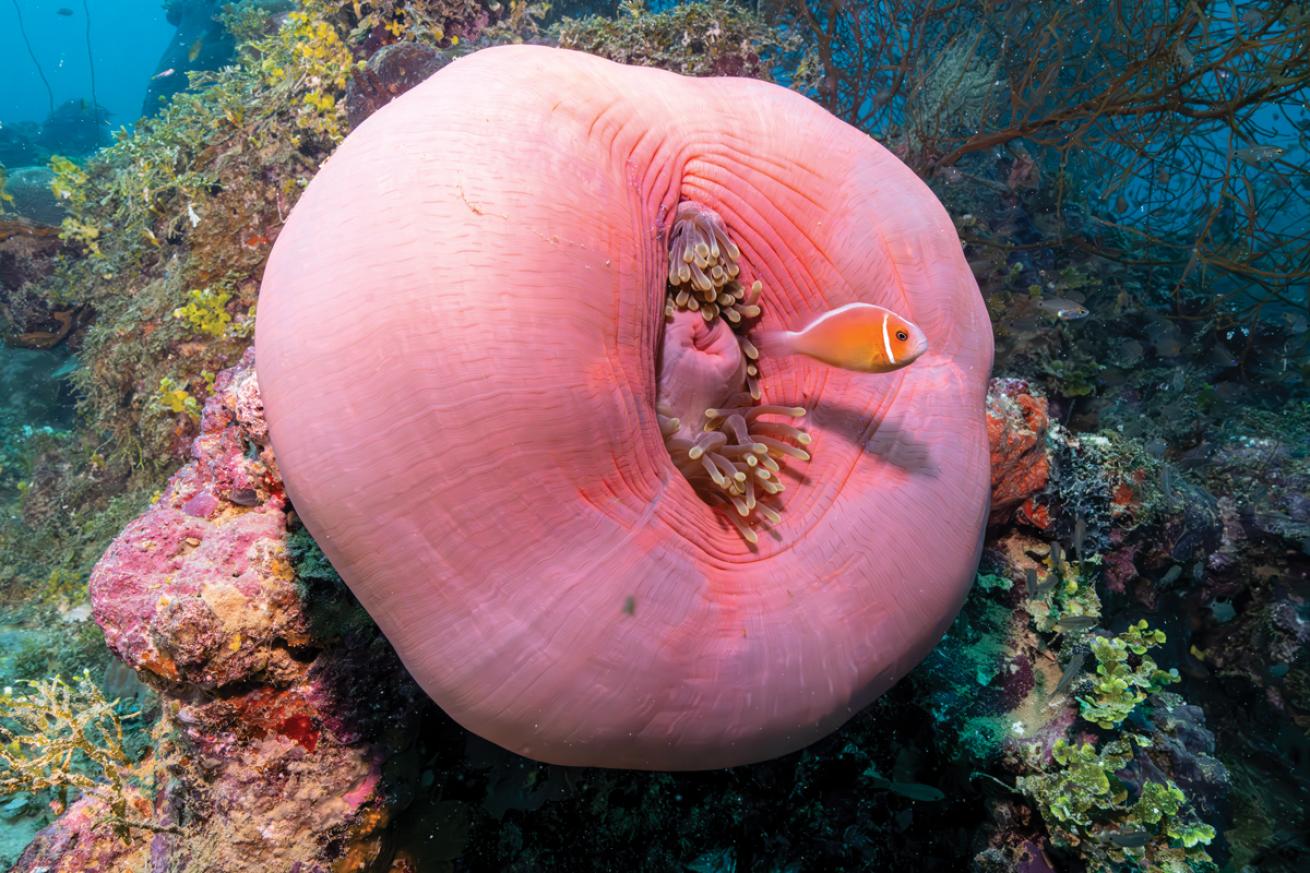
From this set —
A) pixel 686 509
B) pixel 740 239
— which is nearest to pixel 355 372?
pixel 686 509

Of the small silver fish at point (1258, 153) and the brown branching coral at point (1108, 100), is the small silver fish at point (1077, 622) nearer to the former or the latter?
the brown branching coral at point (1108, 100)

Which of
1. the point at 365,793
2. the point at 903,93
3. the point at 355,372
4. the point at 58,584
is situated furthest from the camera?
the point at 903,93

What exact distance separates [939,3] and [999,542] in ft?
21.1

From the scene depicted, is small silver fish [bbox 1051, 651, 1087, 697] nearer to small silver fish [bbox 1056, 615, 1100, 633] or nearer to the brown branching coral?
small silver fish [bbox 1056, 615, 1100, 633]

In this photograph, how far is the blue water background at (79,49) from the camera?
198 feet

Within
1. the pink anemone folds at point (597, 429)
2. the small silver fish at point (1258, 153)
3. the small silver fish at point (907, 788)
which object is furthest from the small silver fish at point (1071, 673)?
the small silver fish at point (1258, 153)

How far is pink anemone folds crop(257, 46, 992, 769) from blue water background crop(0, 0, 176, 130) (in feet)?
245

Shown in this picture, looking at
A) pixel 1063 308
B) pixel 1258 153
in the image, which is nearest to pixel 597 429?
pixel 1063 308

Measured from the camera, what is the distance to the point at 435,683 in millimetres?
1536

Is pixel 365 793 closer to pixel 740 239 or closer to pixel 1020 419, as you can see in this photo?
pixel 740 239

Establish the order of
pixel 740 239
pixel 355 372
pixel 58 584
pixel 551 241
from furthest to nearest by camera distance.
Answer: pixel 58 584, pixel 740 239, pixel 551 241, pixel 355 372

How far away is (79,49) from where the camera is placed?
77.8 meters

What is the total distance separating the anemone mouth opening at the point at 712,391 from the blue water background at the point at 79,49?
Result: 74.6 metres

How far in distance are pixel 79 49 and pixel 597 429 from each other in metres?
112
